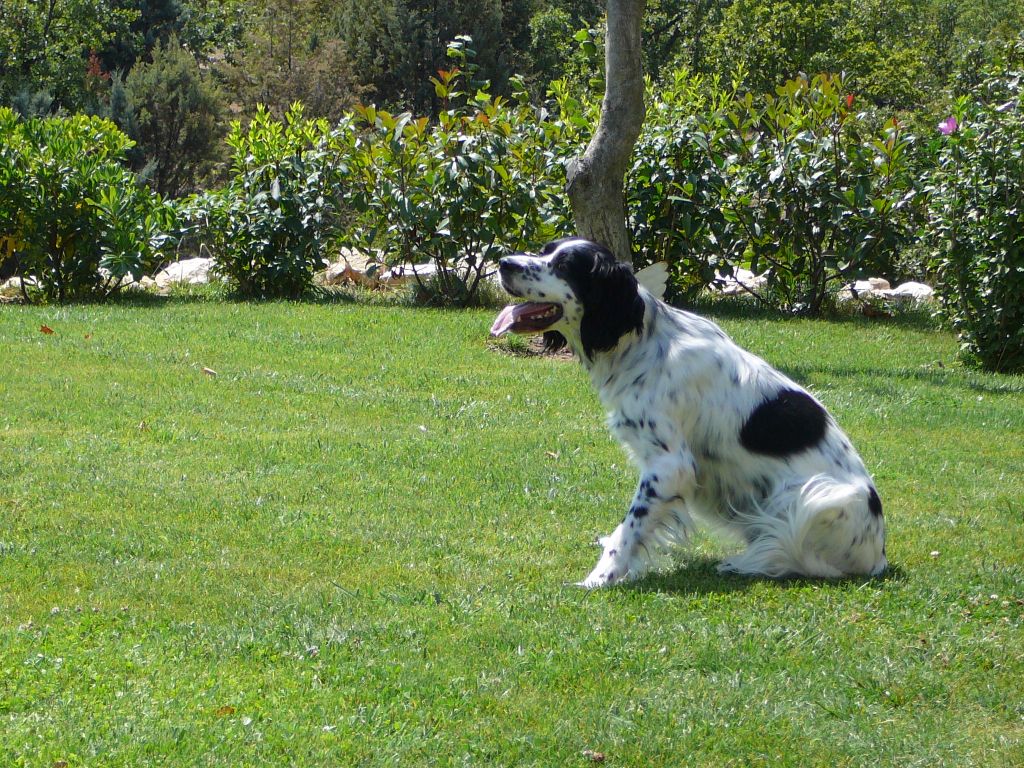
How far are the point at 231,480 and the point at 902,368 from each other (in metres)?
6.37

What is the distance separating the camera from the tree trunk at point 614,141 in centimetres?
1006

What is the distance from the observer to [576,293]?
5.32 metres

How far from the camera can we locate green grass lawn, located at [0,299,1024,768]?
3.76m

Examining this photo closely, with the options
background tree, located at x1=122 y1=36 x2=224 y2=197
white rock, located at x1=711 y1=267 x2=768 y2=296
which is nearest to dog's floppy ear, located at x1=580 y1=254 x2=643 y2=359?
white rock, located at x1=711 y1=267 x2=768 y2=296

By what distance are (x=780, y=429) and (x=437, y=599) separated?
5.47 ft

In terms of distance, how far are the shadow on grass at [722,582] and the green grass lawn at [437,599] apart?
3 centimetres

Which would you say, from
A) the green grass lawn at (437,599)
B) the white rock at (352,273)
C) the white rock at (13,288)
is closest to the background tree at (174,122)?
the white rock at (352,273)

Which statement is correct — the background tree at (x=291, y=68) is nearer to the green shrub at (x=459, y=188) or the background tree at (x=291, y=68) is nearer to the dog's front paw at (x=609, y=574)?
the green shrub at (x=459, y=188)

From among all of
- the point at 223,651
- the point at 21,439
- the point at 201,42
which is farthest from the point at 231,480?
the point at 201,42

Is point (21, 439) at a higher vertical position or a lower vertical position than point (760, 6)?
lower

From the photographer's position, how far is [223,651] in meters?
4.30

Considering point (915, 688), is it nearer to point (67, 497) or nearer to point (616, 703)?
point (616, 703)

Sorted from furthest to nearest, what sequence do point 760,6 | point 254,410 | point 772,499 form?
point 760,6 → point 254,410 → point 772,499

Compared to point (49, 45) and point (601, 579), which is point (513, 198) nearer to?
point (601, 579)
